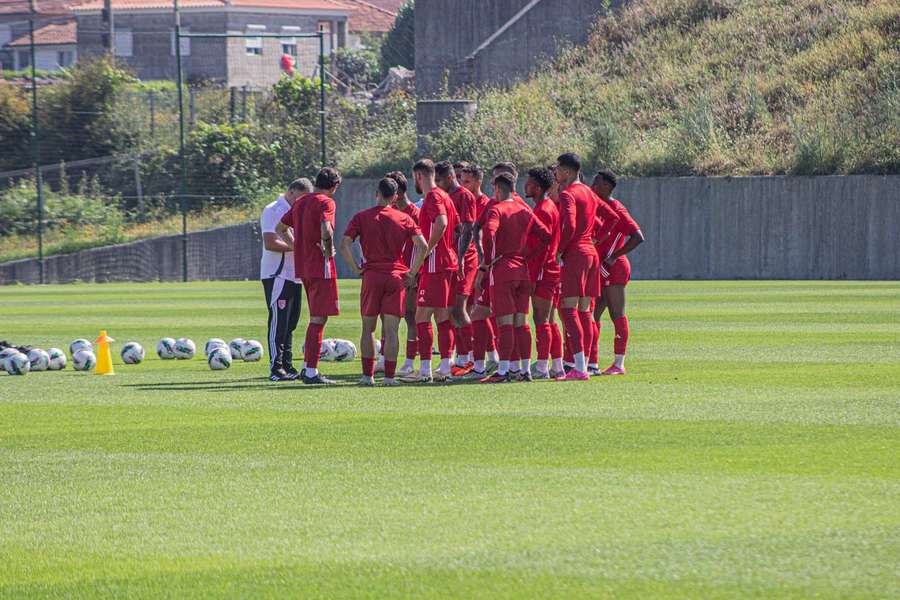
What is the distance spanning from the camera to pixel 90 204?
39.5m

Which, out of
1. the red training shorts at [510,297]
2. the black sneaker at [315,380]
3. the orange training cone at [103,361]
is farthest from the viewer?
the orange training cone at [103,361]

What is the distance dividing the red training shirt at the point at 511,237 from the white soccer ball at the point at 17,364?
5.24 meters

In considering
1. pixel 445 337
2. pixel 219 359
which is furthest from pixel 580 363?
pixel 219 359

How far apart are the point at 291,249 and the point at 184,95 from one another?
29595 millimetres

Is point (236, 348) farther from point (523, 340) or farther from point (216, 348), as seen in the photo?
point (523, 340)

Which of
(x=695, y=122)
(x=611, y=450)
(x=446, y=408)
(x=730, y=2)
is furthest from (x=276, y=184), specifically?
(x=611, y=450)

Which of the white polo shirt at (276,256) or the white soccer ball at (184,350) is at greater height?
the white polo shirt at (276,256)

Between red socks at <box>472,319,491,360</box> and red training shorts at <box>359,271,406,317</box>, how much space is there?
3.74 feet

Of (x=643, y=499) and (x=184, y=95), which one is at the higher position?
Answer: (x=184, y=95)

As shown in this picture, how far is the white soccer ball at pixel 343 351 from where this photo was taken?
17188mm

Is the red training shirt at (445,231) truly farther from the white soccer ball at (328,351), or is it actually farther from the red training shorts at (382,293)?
the white soccer ball at (328,351)

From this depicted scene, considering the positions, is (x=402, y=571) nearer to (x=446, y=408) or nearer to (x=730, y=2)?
(x=446, y=408)

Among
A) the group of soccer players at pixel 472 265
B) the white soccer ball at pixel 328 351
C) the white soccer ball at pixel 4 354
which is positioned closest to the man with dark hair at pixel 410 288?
the group of soccer players at pixel 472 265

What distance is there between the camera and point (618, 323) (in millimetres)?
15062
